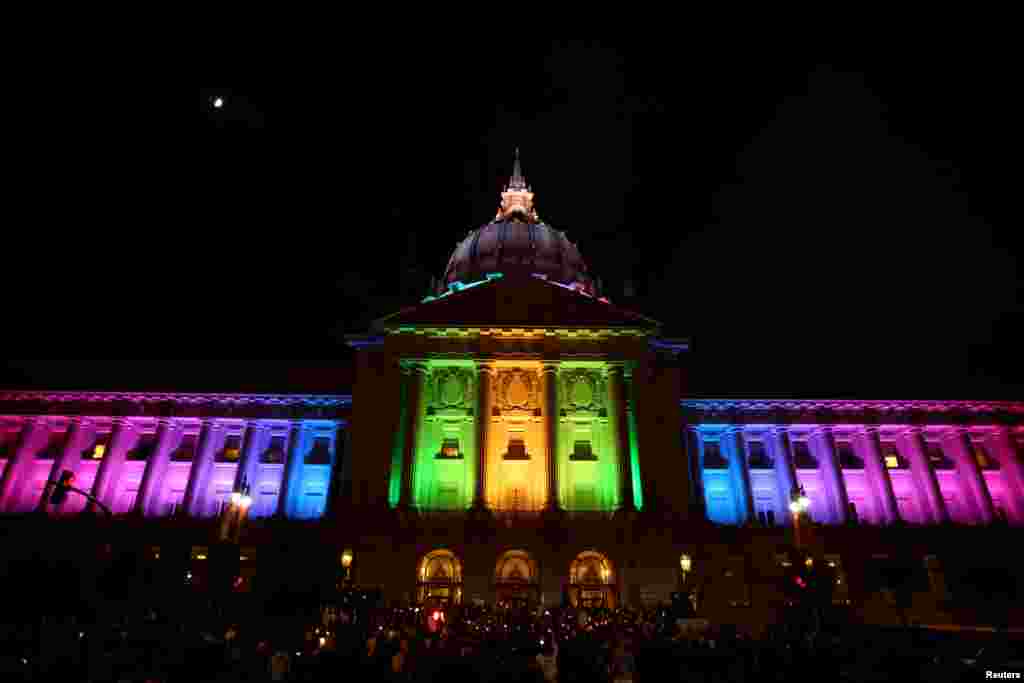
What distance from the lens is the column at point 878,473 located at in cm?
4506

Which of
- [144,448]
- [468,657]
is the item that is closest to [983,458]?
[468,657]

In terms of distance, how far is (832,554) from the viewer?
39469mm

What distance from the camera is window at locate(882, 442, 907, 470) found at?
47500mm

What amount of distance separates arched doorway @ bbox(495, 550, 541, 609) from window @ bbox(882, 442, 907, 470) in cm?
2921

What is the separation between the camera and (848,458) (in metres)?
47.8

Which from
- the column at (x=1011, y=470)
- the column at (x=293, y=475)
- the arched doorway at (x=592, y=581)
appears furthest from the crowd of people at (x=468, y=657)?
the column at (x=1011, y=470)

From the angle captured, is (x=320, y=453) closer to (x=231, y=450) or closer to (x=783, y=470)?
(x=231, y=450)

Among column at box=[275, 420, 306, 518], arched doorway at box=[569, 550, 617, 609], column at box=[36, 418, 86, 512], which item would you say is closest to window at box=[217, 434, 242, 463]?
column at box=[275, 420, 306, 518]

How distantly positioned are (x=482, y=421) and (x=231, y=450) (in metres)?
20.7

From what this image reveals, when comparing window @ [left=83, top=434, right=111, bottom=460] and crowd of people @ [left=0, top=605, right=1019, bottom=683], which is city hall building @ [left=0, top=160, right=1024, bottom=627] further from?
crowd of people @ [left=0, top=605, right=1019, bottom=683]

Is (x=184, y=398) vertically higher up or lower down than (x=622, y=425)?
higher up

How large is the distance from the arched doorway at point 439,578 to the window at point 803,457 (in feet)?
89.1

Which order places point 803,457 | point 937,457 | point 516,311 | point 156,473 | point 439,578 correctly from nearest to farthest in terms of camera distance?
point 439,578
point 516,311
point 156,473
point 937,457
point 803,457

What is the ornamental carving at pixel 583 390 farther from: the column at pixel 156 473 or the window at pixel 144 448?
the window at pixel 144 448
